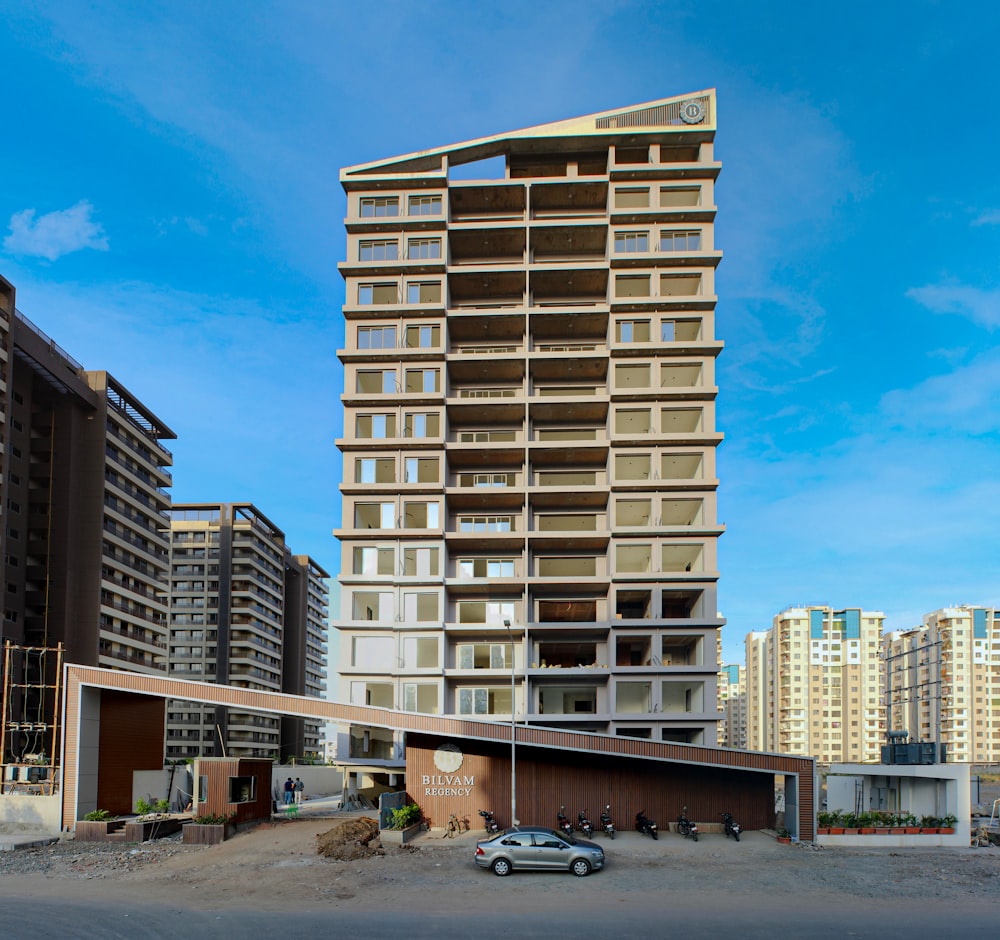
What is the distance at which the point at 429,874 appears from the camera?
1286 inches

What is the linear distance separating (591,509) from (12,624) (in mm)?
49635

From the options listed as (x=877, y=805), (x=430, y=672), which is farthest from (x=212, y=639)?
(x=877, y=805)

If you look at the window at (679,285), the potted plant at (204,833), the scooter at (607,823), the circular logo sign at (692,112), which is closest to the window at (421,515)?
the window at (679,285)

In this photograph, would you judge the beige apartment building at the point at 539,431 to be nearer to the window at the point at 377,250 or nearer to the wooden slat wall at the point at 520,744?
the window at the point at 377,250

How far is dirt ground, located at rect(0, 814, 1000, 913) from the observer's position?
29078mm

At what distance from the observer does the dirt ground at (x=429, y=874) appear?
29.1m

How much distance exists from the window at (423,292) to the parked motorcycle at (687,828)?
134 feet

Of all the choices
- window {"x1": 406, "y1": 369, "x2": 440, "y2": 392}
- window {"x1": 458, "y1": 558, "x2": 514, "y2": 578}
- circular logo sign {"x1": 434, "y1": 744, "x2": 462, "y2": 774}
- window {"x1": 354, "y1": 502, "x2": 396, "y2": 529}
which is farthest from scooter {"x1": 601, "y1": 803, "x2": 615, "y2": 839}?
window {"x1": 406, "y1": 369, "x2": 440, "y2": 392}

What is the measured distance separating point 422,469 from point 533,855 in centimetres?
3794

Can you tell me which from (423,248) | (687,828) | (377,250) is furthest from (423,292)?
(687,828)

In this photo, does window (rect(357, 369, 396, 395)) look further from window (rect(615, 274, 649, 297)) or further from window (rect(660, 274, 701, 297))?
window (rect(660, 274, 701, 297))

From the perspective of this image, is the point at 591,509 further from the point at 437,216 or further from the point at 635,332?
the point at 437,216

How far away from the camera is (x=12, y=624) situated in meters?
80.4

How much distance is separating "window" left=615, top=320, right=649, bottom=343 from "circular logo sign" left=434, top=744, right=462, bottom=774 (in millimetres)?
35335
